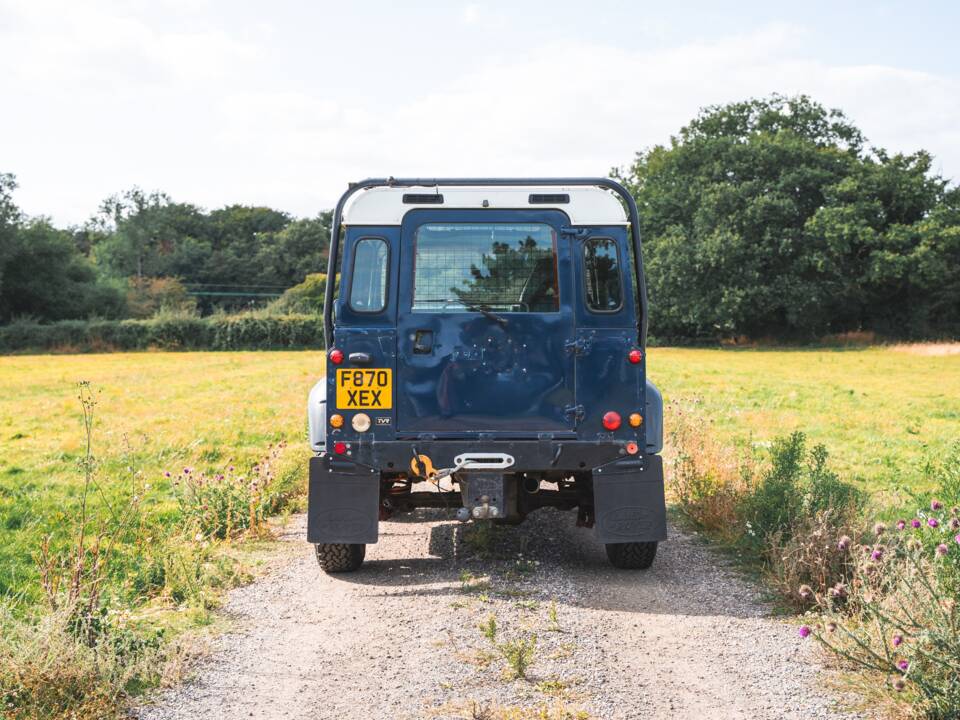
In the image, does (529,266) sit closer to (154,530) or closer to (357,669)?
(357,669)

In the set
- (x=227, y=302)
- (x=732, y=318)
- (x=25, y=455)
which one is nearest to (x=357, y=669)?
(x=25, y=455)

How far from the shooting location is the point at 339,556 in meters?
7.08

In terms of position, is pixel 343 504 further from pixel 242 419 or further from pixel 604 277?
pixel 242 419

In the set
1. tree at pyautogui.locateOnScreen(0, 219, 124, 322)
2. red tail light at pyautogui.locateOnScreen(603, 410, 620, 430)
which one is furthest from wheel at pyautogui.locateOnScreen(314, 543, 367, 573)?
tree at pyautogui.locateOnScreen(0, 219, 124, 322)

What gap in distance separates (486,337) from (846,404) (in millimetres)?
16050

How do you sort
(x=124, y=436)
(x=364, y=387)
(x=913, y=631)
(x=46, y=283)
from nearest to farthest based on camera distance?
(x=913, y=631) → (x=364, y=387) → (x=124, y=436) → (x=46, y=283)

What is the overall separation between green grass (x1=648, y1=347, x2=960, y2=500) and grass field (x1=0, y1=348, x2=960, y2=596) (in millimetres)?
39

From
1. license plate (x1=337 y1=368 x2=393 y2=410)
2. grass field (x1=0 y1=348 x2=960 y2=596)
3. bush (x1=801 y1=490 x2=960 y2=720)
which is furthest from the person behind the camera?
grass field (x1=0 y1=348 x2=960 y2=596)

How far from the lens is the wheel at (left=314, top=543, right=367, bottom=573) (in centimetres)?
705

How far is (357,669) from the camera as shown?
5145 mm

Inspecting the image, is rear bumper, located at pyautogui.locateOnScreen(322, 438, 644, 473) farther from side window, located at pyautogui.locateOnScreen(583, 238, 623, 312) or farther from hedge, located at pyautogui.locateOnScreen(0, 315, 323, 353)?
hedge, located at pyautogui.locateOnScreen(0, 315, 323, 353)

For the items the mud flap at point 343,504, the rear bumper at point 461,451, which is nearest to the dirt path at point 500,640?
the mud flap at point 343,504

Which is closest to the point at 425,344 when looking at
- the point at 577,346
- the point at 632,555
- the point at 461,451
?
the point at 461,451

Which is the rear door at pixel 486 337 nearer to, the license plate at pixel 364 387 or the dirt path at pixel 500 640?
the license plate at pixel 364 387
